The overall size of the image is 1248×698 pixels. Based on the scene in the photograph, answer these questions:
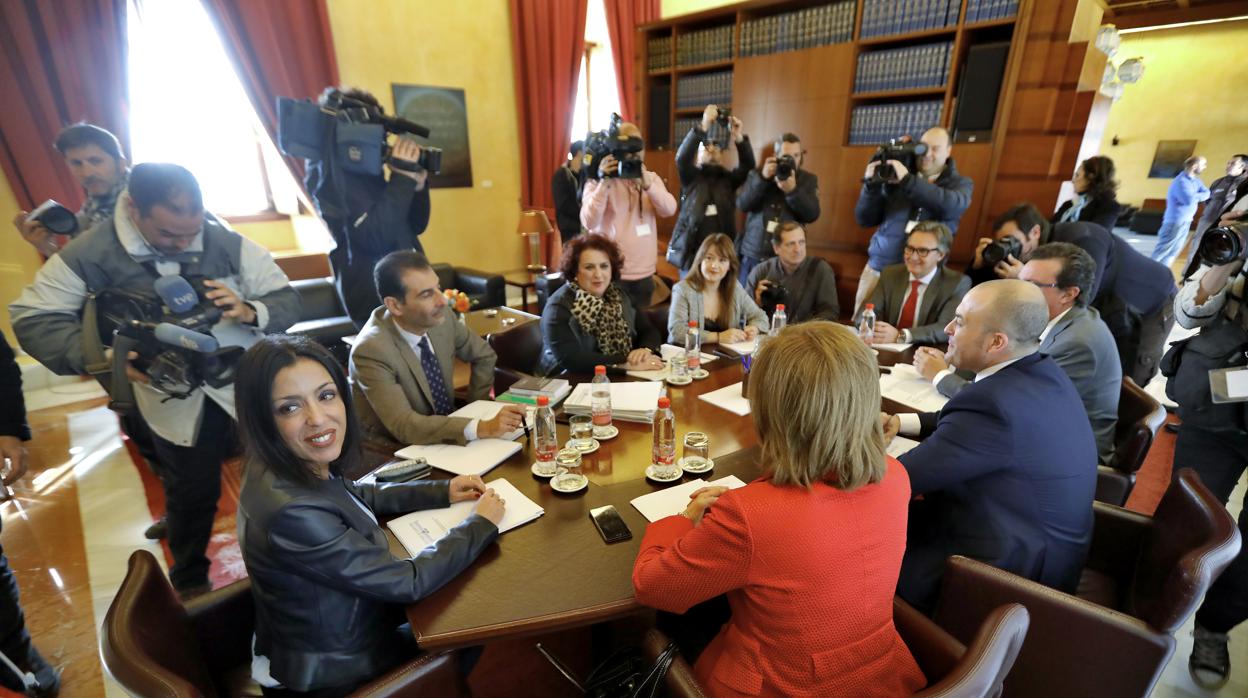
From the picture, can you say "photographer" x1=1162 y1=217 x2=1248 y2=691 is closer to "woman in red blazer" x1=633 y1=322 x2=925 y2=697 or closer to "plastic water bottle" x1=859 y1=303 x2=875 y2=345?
"plastic water bottle" x1=859 y1=303 x2=875 y2=345

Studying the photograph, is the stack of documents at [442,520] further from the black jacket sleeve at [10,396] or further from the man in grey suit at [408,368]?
the black jacket sleeve at [10,396]

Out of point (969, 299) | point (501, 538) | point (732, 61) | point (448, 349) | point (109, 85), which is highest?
point (732, 61)

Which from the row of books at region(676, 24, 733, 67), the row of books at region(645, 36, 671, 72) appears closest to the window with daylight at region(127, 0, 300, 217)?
the row of books at region(645, 36, 671, 72)

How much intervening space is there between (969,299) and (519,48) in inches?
207

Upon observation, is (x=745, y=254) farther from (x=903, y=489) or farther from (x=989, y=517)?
(x=903, y=489)

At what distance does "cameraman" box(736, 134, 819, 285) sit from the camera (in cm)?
348

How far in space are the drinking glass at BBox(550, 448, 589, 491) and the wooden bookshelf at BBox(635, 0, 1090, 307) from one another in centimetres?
322

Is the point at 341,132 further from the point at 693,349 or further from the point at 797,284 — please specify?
the point at 797,284

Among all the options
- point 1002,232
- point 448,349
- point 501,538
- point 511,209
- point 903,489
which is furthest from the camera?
point 511,209

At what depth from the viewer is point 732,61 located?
15.5 feet

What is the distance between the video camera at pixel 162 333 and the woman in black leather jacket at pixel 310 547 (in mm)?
762

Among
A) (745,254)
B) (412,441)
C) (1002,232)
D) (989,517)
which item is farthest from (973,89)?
(412,441)

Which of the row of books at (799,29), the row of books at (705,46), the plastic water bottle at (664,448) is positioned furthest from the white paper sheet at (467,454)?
the row of books at (705,46)

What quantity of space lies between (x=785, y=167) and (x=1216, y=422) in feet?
7.60
